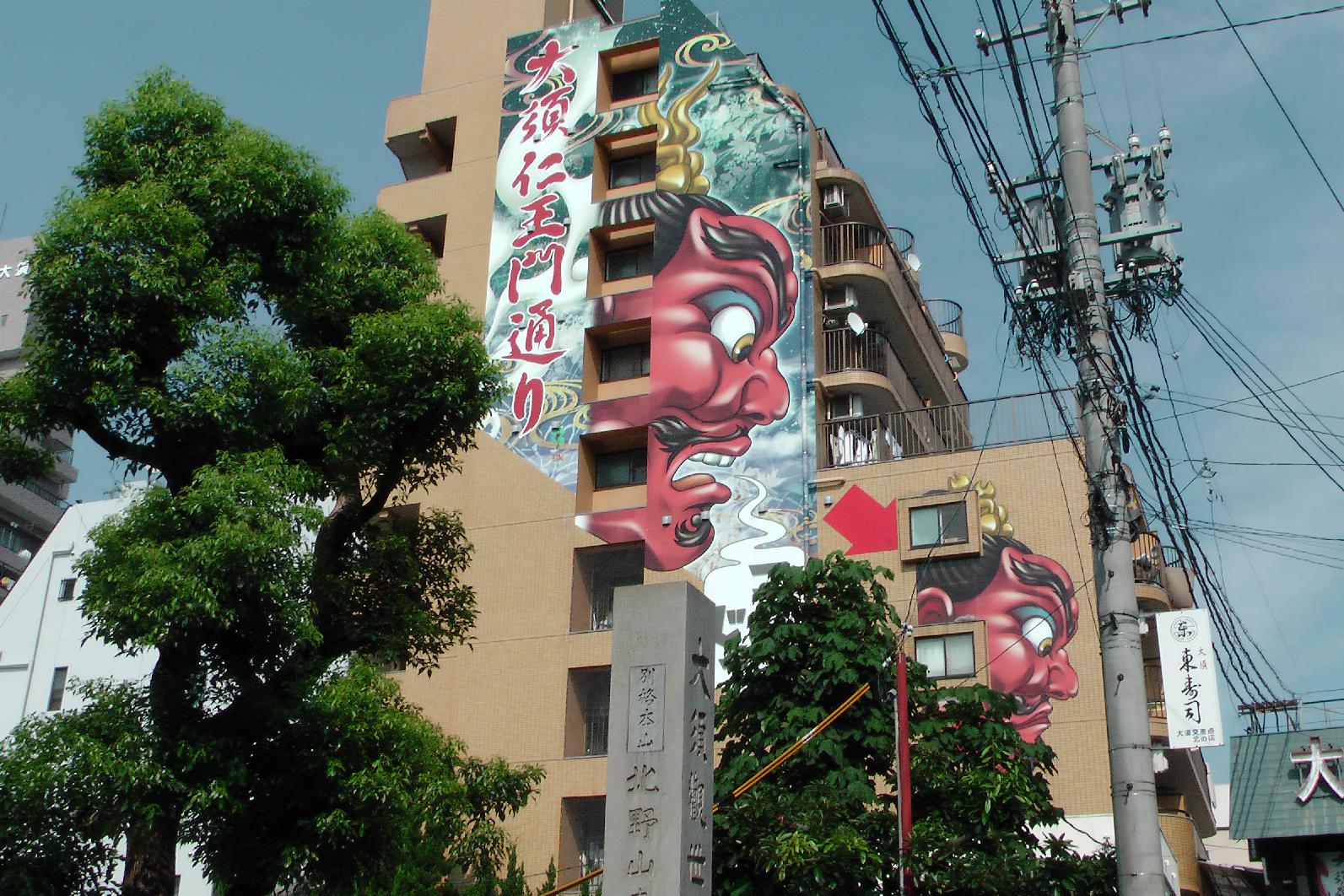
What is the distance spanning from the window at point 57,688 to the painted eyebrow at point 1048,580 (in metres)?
21.6

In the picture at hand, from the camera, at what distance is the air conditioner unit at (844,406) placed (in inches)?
1207

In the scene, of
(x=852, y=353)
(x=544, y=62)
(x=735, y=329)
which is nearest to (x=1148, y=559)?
(x=852, y=353)

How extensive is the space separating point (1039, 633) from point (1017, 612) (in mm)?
563

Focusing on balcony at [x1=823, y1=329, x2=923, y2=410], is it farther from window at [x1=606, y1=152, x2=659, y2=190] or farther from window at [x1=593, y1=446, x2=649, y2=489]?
window at [x1=606, y1=152, x2=659, y2=190]

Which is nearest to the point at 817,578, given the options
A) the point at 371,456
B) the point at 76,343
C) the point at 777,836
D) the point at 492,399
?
the point at 777,836

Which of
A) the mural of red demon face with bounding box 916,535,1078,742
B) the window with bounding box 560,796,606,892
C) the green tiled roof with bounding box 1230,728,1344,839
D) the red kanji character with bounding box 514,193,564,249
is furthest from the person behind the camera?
the red kanji character with bounding box 514,193,564,249

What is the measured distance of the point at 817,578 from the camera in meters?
19.3

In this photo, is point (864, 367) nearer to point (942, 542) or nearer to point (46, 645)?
point (942, 542)

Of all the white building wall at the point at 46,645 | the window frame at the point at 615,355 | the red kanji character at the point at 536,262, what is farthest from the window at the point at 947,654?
the white building wall at the point at 46,645

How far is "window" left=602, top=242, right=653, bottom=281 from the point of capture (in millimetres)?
33188

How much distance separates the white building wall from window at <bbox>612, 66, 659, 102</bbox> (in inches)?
623

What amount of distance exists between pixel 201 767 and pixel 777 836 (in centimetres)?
667

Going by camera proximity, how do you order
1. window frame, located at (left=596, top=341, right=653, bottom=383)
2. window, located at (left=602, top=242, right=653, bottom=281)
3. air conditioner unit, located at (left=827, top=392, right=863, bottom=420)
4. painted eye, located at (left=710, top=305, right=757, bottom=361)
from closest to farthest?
painted eye, located at (left=710, top=305, right=757, bottom=361) < air conditioner unit, located at (left=827, top=392, right=863, bottom=420) < window frame, located at (left=596, top=341, right=653, bottom=383) < window, located at (left=602, top=242, right=653, bottom=281)

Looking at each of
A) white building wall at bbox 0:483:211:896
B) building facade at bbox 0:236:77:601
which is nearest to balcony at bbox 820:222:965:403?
white building wall at bbox 0:483:211:896
